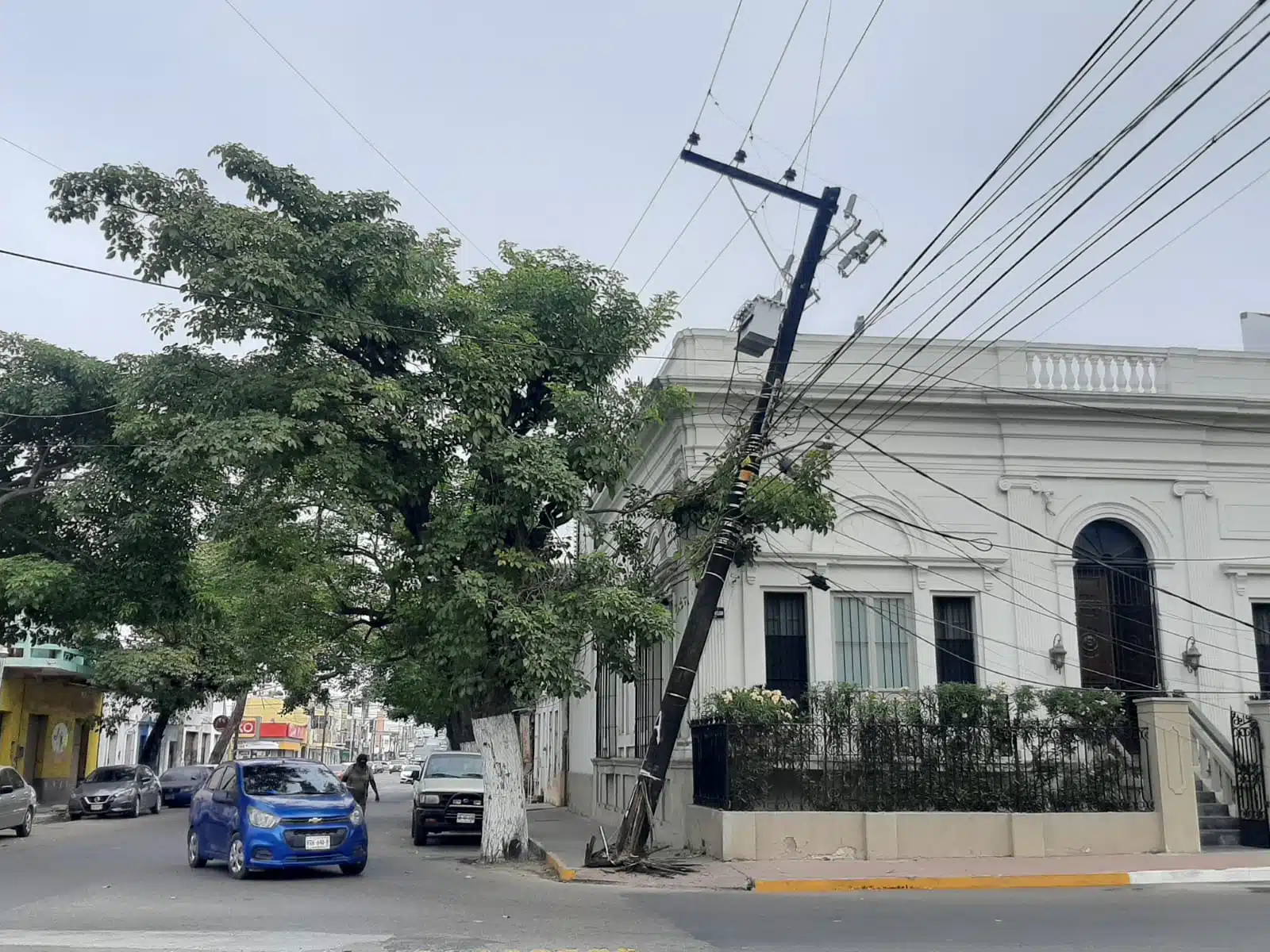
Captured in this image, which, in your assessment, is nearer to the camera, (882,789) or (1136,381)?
(882,789)

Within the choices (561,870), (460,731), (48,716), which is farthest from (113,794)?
(561,870)

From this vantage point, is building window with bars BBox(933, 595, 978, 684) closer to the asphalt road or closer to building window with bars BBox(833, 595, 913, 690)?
building window with bars BBox(833, 595, 913, 690)

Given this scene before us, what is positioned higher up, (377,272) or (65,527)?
(377,272)

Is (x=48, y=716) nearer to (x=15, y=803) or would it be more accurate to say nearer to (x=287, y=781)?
(x=15, y=803)

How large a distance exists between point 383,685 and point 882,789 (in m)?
25.0

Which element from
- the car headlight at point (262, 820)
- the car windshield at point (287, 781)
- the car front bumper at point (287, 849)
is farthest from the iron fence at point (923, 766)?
the car headlight at point (262, 820)

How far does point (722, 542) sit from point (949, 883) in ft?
16.0

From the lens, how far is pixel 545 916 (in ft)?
36.9

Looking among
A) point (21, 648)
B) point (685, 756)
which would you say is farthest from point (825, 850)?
point (21, 648)

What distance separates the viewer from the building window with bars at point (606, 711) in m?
24.9

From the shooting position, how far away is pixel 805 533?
19125mm

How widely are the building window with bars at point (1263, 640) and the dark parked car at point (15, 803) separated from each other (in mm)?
22687

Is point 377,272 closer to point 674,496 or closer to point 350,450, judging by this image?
point 350,450

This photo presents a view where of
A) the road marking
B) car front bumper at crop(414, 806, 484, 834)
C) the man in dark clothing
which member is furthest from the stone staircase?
the man in dark clothing
